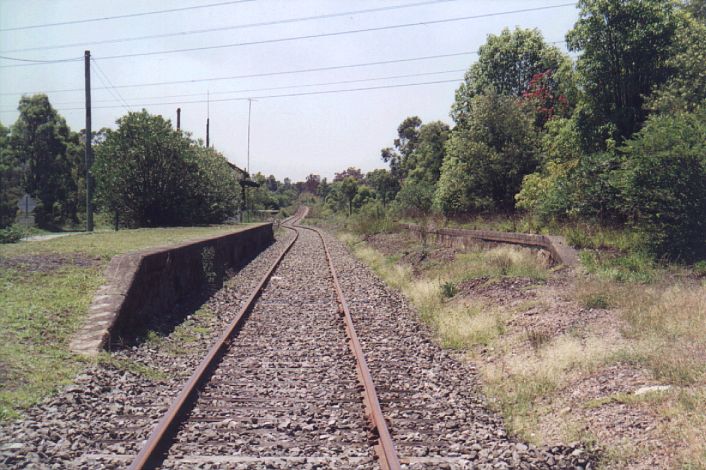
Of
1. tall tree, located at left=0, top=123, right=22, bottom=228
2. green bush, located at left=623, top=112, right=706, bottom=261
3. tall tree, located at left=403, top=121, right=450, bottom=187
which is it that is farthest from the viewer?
tall tree, located at left=403, top=121, right=450, bottom=187

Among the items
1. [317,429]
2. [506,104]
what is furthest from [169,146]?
[317,429]

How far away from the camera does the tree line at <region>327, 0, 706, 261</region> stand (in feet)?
37.1

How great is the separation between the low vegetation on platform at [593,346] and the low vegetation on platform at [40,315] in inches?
184

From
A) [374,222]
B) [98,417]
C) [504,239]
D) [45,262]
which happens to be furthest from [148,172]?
[98,417]

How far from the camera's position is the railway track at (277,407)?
448 centimetres

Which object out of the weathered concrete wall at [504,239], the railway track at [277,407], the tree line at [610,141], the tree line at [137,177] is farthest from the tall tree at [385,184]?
the railway track at [277,407]

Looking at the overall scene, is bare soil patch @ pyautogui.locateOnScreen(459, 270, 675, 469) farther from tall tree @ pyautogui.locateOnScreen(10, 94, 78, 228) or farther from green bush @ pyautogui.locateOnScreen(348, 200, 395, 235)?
tall tree @ pyautogui.locateOnScreen(10, 94, 78, 228)

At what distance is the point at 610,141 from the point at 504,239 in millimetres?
6167

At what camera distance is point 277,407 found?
18.6 ft

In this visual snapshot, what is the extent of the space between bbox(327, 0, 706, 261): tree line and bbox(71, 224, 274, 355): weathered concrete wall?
9.65 metres

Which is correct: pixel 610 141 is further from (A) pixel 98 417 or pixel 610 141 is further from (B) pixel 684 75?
(A) pixel 98 417

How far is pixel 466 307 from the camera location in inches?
413

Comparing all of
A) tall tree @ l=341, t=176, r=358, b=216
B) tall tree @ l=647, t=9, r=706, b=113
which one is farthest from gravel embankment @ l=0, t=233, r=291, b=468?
tall tree @ l=341, t=176, r=358, b=216

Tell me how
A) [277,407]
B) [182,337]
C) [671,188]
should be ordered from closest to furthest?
[277,407], [182,337], [671,188]
